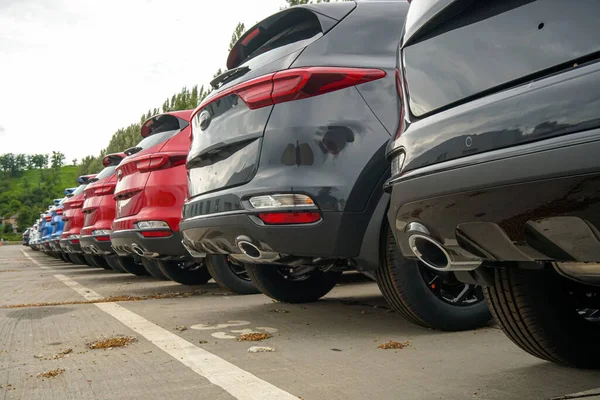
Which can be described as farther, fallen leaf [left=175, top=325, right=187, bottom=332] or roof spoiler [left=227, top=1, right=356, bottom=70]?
fallen leaf [left=175, top=325, right=187, bottom=332]

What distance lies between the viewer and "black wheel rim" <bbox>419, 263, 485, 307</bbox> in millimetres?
3830

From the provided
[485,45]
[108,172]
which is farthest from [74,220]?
[485,45]

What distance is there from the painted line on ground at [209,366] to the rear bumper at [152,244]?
1.18m

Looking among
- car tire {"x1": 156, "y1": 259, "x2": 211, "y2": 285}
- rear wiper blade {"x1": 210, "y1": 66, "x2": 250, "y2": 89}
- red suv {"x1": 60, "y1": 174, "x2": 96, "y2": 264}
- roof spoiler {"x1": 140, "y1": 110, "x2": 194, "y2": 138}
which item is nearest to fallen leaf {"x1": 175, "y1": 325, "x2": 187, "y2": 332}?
rear wiper blade {"x1": 210, "y1": 66, "x2": 250, "y2": 89}

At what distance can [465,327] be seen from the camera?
395cm

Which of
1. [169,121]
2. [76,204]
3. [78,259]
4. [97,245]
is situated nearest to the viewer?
[169,121]

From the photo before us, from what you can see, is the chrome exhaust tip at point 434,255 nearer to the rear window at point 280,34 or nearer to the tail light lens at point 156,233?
the rear window at point 280,34

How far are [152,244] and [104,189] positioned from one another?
350 cm

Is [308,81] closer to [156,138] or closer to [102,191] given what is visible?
[156,138]

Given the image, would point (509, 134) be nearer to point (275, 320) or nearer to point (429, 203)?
point (429, 203)

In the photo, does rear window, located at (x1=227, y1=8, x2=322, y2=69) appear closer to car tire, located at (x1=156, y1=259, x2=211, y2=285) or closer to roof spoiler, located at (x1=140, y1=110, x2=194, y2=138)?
roof spoiler, located at (x1=140, y1=110, x2=194, y2=138)

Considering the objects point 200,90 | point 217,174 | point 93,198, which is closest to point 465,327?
point 217,174

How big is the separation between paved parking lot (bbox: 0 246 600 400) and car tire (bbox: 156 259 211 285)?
2106 millimetres

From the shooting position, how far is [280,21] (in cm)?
423
